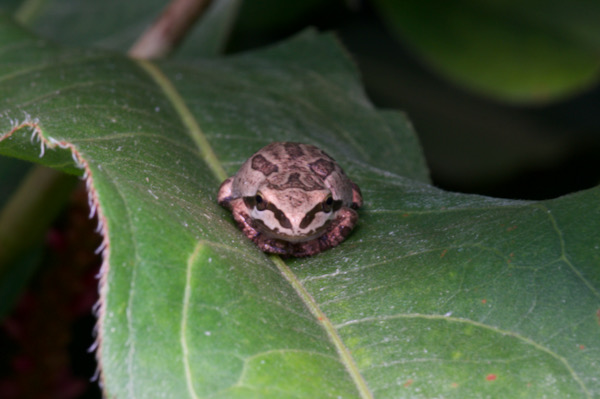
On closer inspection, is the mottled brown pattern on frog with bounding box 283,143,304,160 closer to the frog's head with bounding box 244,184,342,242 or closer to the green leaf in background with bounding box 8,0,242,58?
the frog's head with bounding box 244,184,342,242

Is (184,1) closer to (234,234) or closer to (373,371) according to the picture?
(234,234)

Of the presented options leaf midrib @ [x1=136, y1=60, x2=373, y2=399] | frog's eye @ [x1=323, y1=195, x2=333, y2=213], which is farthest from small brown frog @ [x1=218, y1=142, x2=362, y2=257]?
leaf midrib @ [x1=136, y1=60, x2=373, y2=399]

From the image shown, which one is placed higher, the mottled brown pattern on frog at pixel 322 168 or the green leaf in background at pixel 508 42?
the mottled brown pattern on frog at pixel 322 168

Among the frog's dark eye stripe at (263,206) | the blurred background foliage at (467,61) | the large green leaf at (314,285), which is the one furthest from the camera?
the blurred background foliage at (467,61)

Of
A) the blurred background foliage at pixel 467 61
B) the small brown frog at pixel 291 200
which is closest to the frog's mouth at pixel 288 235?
the small brown frog at pixel 291 200

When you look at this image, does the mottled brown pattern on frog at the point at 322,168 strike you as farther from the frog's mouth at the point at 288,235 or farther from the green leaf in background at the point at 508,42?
the green leaf in background at the point at 508,42

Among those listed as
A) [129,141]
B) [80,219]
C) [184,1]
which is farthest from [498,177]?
[129,141]

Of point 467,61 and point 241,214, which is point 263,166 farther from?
point 467,61

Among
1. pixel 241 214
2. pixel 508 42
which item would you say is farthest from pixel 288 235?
pixel 508 42
